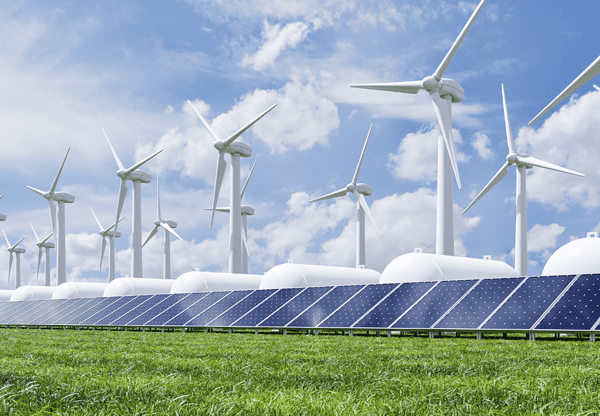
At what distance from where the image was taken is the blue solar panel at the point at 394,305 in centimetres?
2245

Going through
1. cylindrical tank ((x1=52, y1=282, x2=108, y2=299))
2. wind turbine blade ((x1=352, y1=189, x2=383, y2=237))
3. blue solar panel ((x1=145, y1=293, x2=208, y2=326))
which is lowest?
cylindrical tank ((x1=52, y1=282, x2=108, y2=299))

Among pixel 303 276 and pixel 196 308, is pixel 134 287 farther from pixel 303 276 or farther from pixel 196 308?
pixel 196 308

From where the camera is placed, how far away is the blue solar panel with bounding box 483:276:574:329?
19.3 m

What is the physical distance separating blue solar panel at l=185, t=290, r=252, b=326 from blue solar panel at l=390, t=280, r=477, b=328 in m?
10.6

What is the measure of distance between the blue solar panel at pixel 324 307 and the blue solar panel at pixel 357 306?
39 cm

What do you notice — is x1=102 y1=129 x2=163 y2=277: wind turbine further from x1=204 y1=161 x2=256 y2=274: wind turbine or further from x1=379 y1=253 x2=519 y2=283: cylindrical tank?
x1=379 y1=253 x2=519 y2=283: cylindrical tank

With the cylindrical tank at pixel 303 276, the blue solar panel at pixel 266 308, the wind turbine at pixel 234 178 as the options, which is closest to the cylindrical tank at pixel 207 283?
the wind turbine at pixel 234 178

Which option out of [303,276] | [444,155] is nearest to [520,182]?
[444,155]

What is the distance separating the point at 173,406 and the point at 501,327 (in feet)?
51.7

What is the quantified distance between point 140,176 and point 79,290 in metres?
15.5

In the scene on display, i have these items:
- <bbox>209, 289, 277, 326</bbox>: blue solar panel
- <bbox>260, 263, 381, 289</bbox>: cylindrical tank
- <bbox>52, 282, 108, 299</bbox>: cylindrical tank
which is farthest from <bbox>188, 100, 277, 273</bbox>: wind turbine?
<bbox>209, 289, 277, 326</bbox>: blue solar panel

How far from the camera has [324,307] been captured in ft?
84.4

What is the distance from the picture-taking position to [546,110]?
35469 mm

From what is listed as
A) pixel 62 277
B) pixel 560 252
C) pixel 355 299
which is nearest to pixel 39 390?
pixel 355 299
